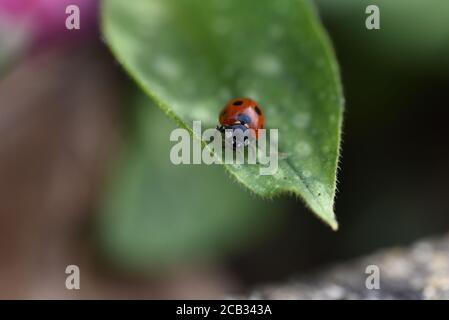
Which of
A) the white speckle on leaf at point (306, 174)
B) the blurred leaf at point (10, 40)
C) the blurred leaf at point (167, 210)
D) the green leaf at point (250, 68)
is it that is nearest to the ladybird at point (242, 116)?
the green leaf at point (250, 68)

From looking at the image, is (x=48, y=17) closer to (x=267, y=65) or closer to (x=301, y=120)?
(x=267, y=65)

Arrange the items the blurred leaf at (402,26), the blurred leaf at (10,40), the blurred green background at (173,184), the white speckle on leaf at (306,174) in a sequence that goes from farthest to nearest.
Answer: the blurred green background at (173,184), the blurred leaf at (402,26), the blurred leaf at (10,40), the white speckle on leaf at (306,174)

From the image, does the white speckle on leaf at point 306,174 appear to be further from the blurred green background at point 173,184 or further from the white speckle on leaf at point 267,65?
the blurred green background at point 173,184

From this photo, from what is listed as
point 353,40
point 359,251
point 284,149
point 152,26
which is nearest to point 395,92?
point 353,40

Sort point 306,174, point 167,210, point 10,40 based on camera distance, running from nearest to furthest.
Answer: point 306,174 → point 10,40 → point 167,210

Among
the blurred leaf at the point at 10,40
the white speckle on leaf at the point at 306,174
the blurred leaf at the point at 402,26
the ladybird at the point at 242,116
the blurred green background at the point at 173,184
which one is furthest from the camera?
the blurred green background at the point at 173,184

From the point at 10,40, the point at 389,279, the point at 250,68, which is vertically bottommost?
the point at 389,279

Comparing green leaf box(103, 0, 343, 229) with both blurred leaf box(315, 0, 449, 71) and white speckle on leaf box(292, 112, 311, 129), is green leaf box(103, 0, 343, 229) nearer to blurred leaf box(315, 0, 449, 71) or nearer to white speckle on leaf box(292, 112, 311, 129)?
white speckle on leaf box(292, 112, 311, 129)

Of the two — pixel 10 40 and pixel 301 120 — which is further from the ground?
pixel 10 40

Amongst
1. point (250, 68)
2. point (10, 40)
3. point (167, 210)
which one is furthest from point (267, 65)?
point (167, 210)
